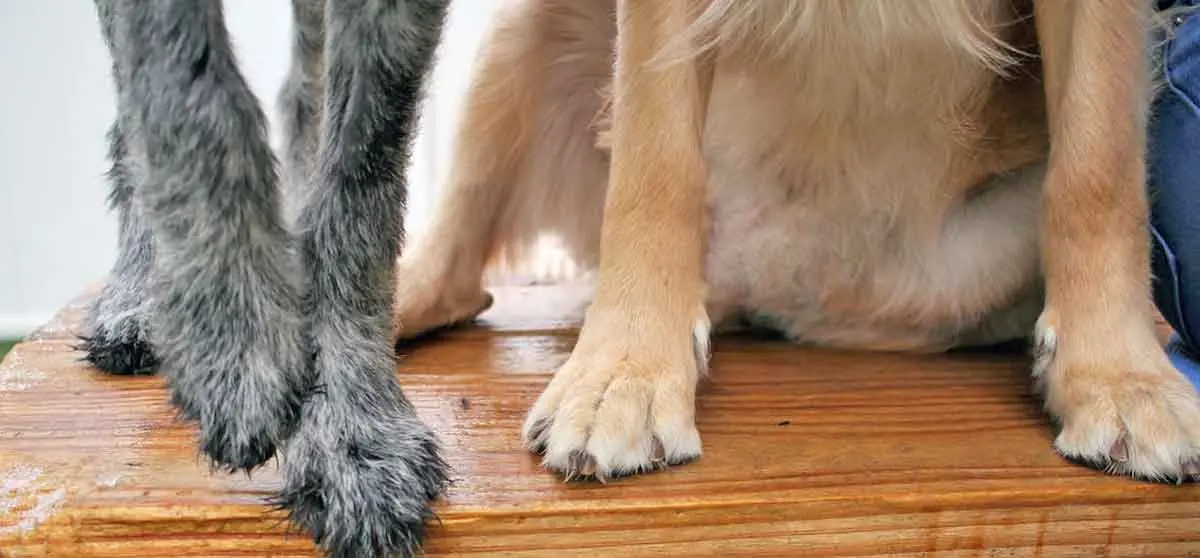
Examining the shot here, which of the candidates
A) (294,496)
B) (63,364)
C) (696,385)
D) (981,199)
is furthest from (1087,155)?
(63,364)

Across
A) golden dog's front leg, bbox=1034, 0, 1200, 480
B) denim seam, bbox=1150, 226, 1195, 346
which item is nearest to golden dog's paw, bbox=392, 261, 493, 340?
golden dog's front leg, bbox=1034, 0, 1200, 480

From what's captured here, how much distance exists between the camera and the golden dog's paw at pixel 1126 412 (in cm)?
96

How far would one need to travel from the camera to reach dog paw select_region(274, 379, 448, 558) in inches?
31.9

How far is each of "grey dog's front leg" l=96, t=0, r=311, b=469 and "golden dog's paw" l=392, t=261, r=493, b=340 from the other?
451 mm

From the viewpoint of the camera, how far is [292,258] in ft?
2.84

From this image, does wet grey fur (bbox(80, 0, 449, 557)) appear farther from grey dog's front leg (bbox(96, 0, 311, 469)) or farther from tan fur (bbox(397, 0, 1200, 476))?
tan fur (bbox(397, 0, 1200, 476))

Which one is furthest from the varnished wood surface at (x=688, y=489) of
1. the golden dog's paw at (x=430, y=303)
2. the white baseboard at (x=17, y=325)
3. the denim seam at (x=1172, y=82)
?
the white baseboard at (x=17, y=325)

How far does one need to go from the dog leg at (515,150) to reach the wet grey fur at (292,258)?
44 centimetres

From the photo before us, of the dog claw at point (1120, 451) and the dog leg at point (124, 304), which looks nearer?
the dog claw at point (1120, 451)

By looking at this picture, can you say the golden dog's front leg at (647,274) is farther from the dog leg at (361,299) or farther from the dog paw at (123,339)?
the dog paw at (123,339)

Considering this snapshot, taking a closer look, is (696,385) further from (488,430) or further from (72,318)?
(72,318)

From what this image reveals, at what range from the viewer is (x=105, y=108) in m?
2.34

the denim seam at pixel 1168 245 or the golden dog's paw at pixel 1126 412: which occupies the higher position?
the denim seam at pixel 1168 245

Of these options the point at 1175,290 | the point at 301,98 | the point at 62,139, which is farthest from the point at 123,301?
the point at 62,139
